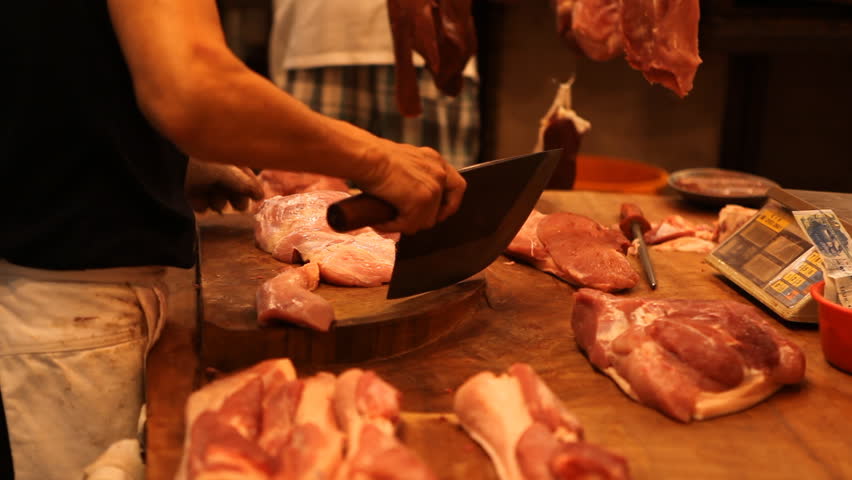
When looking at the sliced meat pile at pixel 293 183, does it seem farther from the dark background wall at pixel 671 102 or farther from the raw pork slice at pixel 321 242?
the dark background wall at pixel 671 102

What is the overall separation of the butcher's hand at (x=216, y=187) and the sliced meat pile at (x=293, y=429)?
1.07m

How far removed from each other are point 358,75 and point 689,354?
3.60 m

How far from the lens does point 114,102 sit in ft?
5.91

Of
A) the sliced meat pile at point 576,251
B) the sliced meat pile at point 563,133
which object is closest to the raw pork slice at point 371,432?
the sliced meat pile at point 576,251

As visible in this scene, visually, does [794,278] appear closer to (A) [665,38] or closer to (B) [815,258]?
(B) [815,258]

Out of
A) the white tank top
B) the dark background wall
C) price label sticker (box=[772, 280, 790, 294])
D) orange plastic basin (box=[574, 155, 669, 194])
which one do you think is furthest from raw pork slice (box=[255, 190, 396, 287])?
the dark background wall

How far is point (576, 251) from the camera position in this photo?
2613 mm

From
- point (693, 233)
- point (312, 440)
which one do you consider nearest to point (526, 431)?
point (312, 440)

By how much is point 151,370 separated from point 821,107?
15.3 feet

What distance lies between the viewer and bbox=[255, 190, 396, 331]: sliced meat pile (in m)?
2.01

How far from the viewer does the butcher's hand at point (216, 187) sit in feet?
8.86

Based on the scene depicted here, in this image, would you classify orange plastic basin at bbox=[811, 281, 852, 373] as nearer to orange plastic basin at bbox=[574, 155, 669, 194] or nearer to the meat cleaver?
the meat cleaver

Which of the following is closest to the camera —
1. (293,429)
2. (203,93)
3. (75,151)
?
(203,93)

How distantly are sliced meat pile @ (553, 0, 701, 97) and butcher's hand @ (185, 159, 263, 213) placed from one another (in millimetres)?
1239
